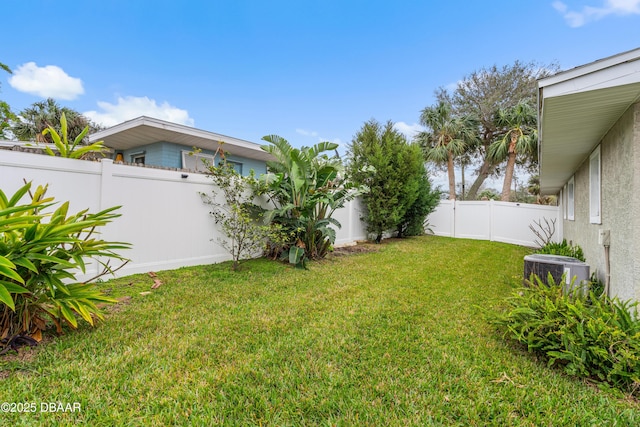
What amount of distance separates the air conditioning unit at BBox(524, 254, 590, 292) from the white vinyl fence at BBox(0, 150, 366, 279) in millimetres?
5473

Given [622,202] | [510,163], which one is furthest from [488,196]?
[622,202]

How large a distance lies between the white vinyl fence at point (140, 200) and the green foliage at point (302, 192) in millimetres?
1376

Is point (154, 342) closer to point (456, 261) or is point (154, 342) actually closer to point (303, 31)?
point (456, 261)

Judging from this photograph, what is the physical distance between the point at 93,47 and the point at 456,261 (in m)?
15.8

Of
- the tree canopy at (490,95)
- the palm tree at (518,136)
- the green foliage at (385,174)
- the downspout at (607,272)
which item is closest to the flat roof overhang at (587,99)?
the downspout at (607,272)

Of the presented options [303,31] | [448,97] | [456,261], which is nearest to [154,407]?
[456,261]

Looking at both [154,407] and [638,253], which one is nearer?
[154,407]

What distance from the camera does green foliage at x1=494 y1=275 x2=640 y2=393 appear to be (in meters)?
2.18

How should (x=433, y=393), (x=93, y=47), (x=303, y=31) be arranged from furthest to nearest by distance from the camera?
1. (x=93, y=47)
2. (x=303, y=31)
3. (x=433, y=393)

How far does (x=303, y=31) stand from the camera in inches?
433

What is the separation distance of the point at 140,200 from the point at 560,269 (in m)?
6.46

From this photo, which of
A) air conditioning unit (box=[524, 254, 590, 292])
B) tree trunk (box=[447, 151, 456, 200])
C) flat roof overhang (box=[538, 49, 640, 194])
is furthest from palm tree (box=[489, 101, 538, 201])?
air conditioning unit (box=[524, 254, 590, 292])

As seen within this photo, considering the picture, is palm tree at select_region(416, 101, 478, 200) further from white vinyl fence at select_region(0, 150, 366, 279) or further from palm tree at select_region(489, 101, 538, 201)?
→ white vinyl fence at select_region(0, 150, 366, 279)

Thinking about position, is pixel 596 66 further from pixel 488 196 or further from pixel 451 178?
pixel 488 196
